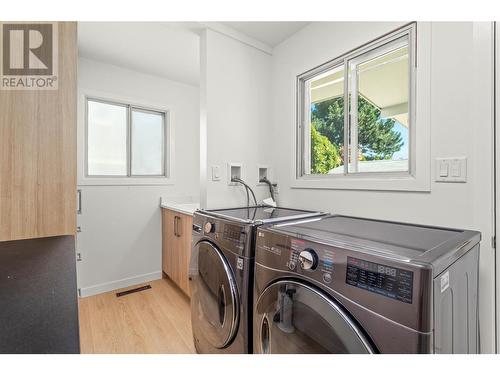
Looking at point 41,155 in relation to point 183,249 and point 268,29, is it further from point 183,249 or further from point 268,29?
point 268,29

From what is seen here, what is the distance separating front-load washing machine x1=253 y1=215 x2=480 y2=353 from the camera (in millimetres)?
661

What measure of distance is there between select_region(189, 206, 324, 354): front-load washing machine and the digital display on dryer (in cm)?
55

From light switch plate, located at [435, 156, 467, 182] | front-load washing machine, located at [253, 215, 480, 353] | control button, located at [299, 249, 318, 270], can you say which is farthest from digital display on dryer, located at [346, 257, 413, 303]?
light switch plate, located at [435, 156, 467, 182]

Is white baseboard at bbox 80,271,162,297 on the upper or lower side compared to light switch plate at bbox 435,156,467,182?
lower

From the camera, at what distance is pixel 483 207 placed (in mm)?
1086

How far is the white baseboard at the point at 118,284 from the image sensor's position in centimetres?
248

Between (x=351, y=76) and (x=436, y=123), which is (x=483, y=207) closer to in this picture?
(x=436, y=123)

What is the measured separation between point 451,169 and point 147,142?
289 cm

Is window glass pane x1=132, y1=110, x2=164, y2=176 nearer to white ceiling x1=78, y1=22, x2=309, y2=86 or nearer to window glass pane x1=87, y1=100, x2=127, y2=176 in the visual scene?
window glass pane x1=87, y1=100, x2=127, y2=176

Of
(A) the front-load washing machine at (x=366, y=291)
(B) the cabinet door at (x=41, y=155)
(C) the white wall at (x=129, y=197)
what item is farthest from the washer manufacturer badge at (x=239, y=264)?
(C) the white wall at (x=129, y=197)

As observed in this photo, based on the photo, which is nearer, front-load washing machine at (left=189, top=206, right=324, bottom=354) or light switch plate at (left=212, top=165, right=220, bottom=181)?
front-load washing machine at (left=189, top=206, right=324, bottom=354)

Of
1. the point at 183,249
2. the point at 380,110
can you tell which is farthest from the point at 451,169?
the point at 183,249

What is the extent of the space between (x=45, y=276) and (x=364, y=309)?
95 centimetres

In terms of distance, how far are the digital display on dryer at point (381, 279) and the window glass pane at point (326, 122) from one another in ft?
3.66
